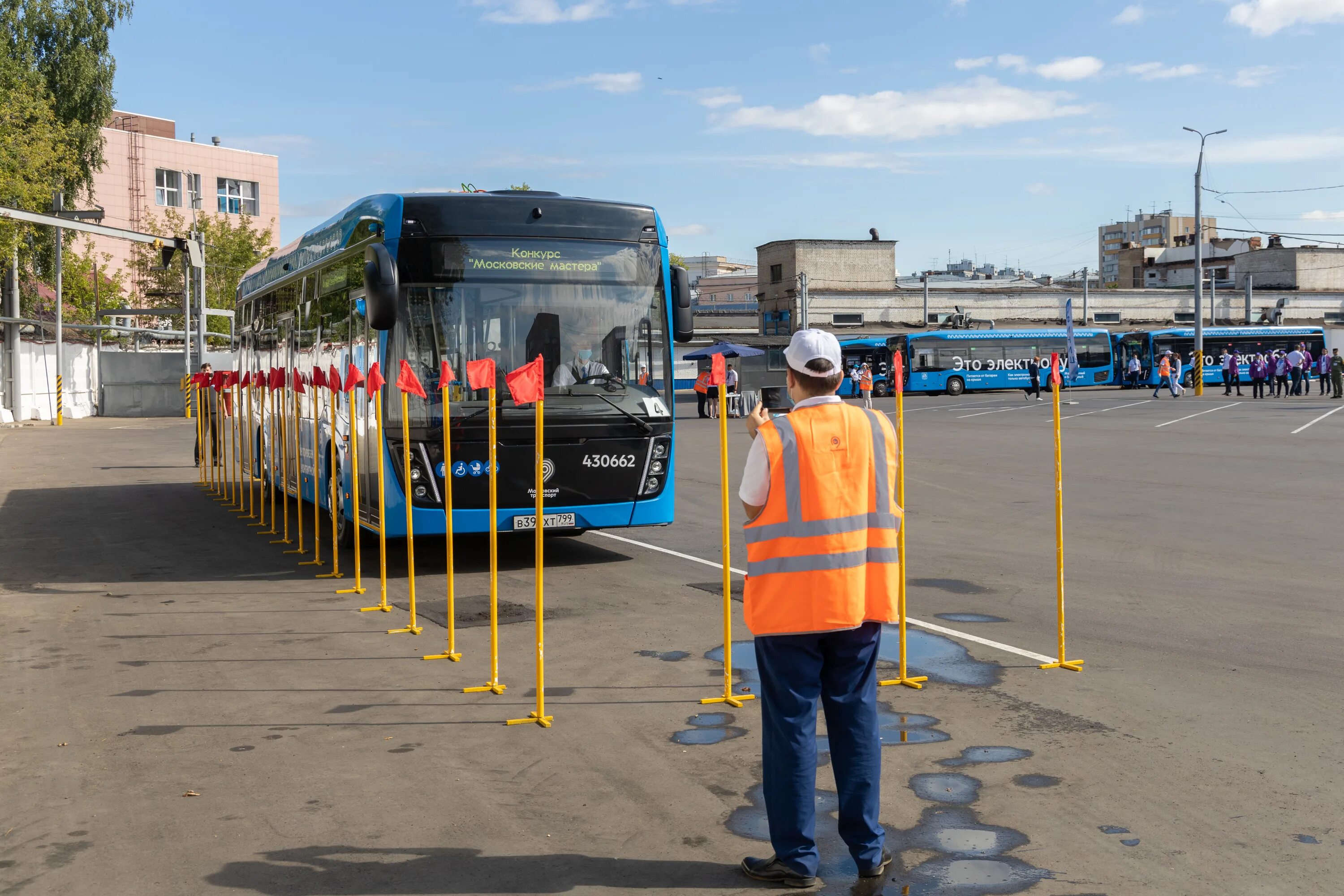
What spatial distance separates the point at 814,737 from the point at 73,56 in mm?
38096

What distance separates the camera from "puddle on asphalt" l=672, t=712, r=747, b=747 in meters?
5.88

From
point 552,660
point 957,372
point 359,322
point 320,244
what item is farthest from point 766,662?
point 957,372

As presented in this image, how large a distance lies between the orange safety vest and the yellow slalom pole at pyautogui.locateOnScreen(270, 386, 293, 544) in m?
9.37

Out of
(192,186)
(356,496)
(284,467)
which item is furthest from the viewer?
(192,186)

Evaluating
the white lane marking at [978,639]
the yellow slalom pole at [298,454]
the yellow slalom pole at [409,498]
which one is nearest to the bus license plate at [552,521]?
the yellow slalom pole at [409,498]

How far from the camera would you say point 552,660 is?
298 inches

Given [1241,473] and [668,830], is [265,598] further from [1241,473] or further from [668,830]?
[1241,473]

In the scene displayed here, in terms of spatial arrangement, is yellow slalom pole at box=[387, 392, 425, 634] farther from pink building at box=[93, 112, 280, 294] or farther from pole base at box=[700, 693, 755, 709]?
pink building at box=[93, 112, 280, 294]

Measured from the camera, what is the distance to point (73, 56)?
36000mm

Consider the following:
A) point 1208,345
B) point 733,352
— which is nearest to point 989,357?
point 1208,345

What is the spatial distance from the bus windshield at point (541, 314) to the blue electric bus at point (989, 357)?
4825cm

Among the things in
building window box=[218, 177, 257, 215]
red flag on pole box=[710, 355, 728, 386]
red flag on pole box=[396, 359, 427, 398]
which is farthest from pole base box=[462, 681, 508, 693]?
building window box=[218, 177, 257, 215]

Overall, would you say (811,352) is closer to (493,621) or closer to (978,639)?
(493,621)

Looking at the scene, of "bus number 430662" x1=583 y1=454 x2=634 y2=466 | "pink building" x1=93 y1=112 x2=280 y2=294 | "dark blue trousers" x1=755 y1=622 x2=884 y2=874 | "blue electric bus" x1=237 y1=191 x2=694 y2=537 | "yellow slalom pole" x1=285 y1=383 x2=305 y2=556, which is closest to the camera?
"dark blue trousers" x1=755 y1=622 x2=884 y2=874
